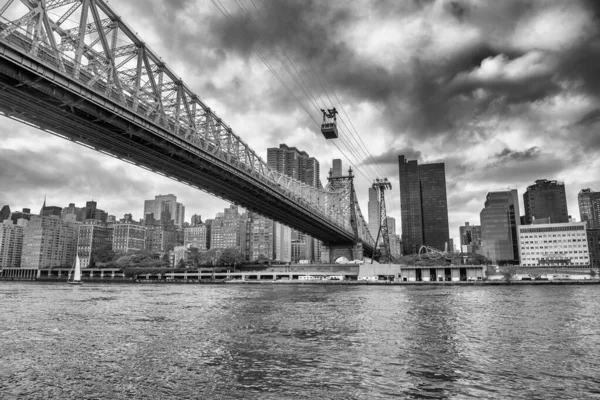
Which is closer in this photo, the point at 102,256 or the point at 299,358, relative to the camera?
the point at 299,358

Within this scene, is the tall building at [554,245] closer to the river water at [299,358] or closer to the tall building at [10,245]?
the river water at [299,358]

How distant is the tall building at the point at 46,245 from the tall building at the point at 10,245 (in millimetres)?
5268

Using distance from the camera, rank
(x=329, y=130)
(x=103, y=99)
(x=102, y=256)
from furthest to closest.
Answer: (x=102, y=256) → (x=329, y=130) → (x=103, y=99)

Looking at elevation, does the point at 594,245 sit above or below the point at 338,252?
above

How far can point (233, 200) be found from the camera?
66875 millimetres

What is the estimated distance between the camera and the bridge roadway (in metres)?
24.9

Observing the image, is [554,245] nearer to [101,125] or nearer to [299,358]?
[101,125]

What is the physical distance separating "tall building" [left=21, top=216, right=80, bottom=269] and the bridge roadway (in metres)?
158

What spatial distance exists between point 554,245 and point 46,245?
198338 millimetres

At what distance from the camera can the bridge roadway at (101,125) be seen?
81.7 feet

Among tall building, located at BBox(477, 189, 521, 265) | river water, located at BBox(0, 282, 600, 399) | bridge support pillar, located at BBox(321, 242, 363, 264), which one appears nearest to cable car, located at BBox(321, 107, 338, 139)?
river water, located at BBox(0, 282, 600, 399)

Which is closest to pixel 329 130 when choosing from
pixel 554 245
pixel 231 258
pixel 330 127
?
pixel 330 127

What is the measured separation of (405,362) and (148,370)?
8466mm

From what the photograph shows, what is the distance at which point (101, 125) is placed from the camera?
109 feet
